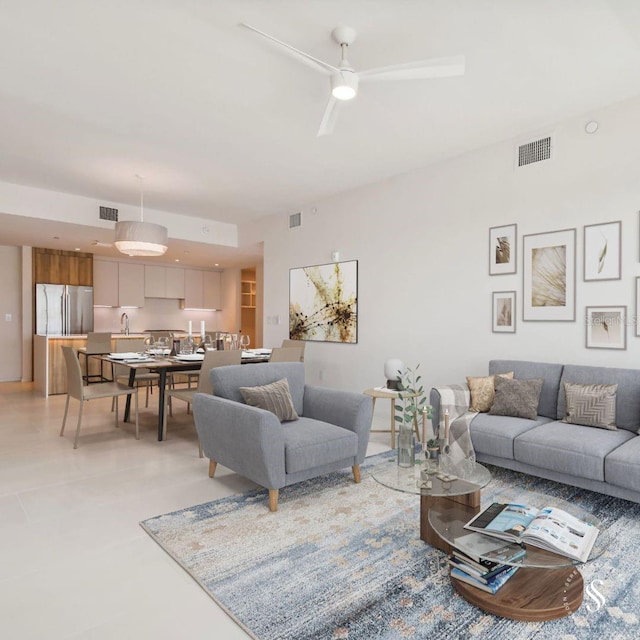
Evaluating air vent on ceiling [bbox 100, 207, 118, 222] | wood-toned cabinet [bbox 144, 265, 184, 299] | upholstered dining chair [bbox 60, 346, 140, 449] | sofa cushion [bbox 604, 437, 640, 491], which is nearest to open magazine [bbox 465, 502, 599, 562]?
sofa cushion [bbox 604, 437, 640, 491]

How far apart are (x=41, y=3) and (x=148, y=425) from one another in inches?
156

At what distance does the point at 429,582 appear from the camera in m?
2.02

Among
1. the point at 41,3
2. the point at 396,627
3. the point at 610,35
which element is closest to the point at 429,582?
the point at 396,627

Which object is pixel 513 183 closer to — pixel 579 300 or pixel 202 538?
pixel 579 300

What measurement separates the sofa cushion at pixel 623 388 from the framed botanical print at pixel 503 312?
85 centimetres

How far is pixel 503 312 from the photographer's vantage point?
4176 mm

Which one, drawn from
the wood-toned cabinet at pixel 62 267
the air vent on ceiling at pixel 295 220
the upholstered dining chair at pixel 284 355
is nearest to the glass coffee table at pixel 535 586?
the upholstered dining chair at pixel 284 355

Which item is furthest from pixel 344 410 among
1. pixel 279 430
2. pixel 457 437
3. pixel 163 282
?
pixel 163 282

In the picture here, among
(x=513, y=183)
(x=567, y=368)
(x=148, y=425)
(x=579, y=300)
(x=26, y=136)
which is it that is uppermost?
(x=26, y=136)

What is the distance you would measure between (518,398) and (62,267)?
26.2 ft

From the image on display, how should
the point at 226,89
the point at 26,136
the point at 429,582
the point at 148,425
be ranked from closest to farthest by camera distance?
1. the point at 429,582
2. the point at 226,89
3. the point at 26,136
4. the point at 148,425

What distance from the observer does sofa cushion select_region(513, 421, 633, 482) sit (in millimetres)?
2744

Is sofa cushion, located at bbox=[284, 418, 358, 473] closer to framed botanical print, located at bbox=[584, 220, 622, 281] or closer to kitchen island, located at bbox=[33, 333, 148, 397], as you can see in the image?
A: framed botanical print, located at bbox=[584, 220, 622, 281]

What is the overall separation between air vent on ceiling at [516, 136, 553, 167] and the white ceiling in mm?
128
